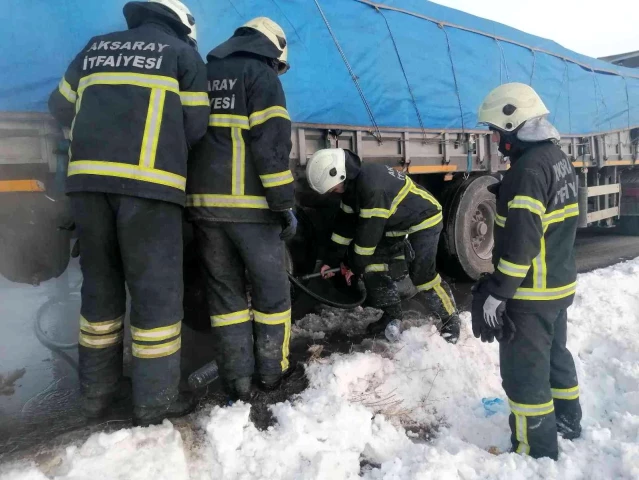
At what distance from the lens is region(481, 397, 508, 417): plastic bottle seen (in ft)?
9.30

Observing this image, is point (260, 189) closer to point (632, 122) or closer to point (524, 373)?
point (524, 373)

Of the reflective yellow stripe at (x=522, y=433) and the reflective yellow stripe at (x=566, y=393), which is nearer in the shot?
the reflective yellow stripe at (x=522, y=433)

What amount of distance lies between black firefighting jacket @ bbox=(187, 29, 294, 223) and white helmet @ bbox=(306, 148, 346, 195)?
0.86 meters

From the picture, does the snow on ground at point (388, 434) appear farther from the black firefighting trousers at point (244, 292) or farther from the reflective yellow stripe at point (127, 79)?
the reflective yellow stripe at point (127, 79)

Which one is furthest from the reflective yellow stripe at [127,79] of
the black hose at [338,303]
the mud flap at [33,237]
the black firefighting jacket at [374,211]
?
the black hose at [338,303]

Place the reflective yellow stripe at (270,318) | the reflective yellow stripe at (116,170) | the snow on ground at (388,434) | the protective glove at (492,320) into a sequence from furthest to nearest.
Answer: the reflective yellow stripe at (270,318) < the protective glove at (492,320) < the reflective yellow stripe at (116,170) < the snow on ground at (388,434)

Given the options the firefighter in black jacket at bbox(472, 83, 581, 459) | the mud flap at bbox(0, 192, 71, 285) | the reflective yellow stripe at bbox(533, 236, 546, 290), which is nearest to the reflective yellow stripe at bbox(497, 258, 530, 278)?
the firefighter in black jacket at bbox(472, 83, 581, 459)

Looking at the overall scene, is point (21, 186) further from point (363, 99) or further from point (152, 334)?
point (363, 99)

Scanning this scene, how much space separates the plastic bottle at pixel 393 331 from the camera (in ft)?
12.0

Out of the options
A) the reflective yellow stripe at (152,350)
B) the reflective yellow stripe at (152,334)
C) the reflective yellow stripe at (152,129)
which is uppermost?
the reflective yellow stripe at (152,129)

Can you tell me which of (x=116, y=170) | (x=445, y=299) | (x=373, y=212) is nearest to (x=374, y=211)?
(x=373, y=212)

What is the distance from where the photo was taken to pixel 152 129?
2.25 metres

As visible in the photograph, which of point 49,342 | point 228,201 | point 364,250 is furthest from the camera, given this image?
point 364,250

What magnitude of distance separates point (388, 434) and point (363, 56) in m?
2.99
